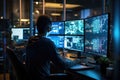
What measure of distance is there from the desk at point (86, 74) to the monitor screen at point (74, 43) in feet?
2.19

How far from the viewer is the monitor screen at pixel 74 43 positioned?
2.93 metres

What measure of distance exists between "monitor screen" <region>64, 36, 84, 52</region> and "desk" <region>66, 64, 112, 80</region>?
0.67 meters

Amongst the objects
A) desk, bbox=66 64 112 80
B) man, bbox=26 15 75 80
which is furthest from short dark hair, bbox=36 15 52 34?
desk, bbox=66 64 112 80

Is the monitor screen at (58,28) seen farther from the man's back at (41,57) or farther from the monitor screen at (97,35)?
the man's back at (41,57)

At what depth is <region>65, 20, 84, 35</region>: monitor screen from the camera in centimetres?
296

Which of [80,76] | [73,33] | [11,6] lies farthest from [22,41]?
[11,6]

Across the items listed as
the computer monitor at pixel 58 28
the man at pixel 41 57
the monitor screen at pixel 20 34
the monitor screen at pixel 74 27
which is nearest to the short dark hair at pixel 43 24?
the man at pixel 41 57

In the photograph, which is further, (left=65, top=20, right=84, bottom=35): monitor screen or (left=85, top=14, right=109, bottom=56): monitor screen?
(left=65, top=20, right=84, bottom=35): monitor screen

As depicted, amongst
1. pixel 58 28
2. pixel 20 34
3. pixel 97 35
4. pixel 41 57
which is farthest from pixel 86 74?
pixel 20 34

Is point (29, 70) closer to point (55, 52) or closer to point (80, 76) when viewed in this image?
point (55, 52)

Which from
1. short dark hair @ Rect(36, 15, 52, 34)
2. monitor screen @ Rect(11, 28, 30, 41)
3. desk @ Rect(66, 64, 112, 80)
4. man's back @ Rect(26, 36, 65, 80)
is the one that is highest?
short dark hair @ Rect(36, 15, 52, 34)

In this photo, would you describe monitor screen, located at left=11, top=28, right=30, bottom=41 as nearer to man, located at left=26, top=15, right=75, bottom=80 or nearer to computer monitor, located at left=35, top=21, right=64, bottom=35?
computer monitor, located at left=35, top=21, right=64, bottom=35

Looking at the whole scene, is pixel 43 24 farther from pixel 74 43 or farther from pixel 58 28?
pixel 58 28

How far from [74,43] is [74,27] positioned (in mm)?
224
